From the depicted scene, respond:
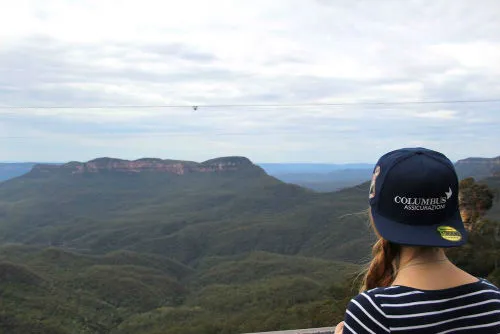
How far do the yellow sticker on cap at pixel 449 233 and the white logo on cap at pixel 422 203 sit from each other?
55 mm

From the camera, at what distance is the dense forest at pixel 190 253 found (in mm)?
26758

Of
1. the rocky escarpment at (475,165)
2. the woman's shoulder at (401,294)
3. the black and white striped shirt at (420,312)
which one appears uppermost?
the woman's shoulder at (401,294)

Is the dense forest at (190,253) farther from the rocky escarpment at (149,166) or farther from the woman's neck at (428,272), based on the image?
the rocky escarpment at (149,166)

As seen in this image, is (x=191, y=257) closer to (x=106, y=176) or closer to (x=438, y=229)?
(x=438, y=229)

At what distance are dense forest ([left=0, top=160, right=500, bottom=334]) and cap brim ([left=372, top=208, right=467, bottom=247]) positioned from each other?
0.96ft

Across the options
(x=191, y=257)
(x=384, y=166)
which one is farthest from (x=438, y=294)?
(x=191, y=257)

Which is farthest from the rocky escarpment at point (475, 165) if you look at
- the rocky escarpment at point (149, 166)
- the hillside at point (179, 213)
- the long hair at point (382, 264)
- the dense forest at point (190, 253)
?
the long hair at point (382, 264)

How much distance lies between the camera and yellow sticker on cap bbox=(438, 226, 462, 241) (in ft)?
4.28

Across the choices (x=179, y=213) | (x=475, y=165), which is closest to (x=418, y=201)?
(x=179, y=213)

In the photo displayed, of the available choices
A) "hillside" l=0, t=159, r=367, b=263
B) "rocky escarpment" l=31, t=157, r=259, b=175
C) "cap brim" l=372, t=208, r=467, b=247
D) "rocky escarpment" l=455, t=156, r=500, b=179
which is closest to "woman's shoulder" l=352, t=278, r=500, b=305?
"cap brim" l=372, t=208, r=467, b=247

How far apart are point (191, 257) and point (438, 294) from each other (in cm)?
7715

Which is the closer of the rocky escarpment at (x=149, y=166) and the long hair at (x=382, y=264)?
the long hair at (x=382, y=264)

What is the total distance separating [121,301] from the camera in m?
46.8

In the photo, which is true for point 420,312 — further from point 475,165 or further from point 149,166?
point 149,166
